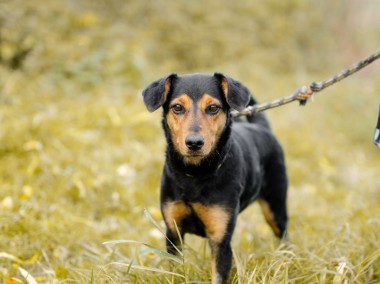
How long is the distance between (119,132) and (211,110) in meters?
4.04

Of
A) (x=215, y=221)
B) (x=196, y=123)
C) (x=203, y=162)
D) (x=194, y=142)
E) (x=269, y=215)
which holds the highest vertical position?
(x=196, y=123)

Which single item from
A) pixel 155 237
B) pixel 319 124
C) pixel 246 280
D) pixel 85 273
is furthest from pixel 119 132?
pixel 319 124

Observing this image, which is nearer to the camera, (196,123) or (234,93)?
(196,123)

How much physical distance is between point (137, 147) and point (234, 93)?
370cm

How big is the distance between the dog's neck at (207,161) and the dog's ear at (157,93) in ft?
0.67

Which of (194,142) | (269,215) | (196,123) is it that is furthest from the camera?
(269,215)

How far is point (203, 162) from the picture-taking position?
10.8 feet

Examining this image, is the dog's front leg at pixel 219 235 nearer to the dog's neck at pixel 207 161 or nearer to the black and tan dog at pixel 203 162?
the black and tan dog at pixel 203 162

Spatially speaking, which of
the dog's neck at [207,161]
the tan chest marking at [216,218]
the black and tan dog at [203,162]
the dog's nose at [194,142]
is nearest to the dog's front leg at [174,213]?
the black and tan dog at [203,162]

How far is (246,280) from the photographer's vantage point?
10.1 feet

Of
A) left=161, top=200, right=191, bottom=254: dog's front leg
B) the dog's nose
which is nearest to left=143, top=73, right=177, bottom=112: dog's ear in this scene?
the dog's nose

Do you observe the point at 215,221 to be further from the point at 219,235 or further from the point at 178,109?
the point at 178,109

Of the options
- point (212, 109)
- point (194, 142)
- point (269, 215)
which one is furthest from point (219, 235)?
point (269, 215)

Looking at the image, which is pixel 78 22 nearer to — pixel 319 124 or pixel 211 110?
pixel 319 124
